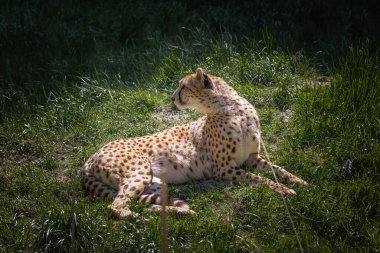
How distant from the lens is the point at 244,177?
16.7 ft

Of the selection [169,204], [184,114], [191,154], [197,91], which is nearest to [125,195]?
[169,204]

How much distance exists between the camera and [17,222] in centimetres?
462

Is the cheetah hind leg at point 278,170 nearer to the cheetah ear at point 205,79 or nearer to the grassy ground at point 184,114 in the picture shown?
the grassy ground at point 184,114

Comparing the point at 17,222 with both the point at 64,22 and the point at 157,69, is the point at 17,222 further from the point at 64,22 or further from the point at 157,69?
the point at 64,22

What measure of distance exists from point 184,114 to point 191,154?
1088mm

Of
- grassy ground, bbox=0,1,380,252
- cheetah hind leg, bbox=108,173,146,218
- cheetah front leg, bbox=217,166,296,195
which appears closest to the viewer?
grassy ground, bbox=0,1,380,252

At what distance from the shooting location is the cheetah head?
18.0 feet

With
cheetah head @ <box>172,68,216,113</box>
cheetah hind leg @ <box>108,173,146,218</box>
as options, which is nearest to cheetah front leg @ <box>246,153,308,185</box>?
cheetah head @ <box>172,68,216,113</box>

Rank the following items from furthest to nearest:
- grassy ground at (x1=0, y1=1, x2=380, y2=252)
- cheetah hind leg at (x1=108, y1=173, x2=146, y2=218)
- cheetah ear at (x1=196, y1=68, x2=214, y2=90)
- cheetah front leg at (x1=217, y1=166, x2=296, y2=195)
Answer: cheetah ear at (x1=196, y1=68, x2=214, y2=90) → cheetah front leg at (x1=217, y1=166, x2=296, y2=195) → cheetah hind leg at (x1=108, y1=173, x2=146, y2=218) → grassy ground at (x1=0, y1=1, x2=380, y2=252)

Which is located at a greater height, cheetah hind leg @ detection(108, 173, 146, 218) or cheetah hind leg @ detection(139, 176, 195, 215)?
cheetah hind leg @ detection(108, 173, 146, 218)

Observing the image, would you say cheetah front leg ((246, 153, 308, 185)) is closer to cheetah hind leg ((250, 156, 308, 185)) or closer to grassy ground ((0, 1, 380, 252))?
cheetah hind leg ((250, 156, 308, 185))

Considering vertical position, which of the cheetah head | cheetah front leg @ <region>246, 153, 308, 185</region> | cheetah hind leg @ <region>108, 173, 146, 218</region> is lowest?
cheetah front leg @ <region>246, 153, 308, 185</region>

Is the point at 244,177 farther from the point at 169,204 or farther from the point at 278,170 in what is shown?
the point at 169,204

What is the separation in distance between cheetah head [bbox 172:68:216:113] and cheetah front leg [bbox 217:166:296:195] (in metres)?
0.66
